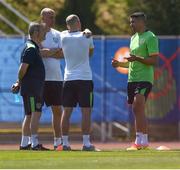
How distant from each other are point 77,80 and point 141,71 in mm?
994

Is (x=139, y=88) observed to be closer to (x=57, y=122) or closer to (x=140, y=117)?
(x=140, y=117)

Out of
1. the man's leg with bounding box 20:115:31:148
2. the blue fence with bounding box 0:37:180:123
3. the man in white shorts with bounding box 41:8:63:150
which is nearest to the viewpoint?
the man's leg with bounding box 20:115:31:148

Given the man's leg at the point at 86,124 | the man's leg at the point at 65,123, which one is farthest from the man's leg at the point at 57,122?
the man's leg at the point at 86,124

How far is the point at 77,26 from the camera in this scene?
12602 millimetres

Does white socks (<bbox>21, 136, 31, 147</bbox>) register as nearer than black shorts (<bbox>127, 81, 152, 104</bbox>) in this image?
Yes

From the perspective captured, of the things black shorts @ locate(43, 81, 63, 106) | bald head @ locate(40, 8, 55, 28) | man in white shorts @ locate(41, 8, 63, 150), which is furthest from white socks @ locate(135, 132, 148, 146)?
bald head @ locate(40, 8, 55, 28)

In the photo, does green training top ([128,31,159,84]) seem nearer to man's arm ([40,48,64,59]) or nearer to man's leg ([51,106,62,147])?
man's arm ([40,48,64,59])

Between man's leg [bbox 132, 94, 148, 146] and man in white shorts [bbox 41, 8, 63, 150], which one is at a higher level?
man in white shorts [bbox 41, 8, 63, 150]

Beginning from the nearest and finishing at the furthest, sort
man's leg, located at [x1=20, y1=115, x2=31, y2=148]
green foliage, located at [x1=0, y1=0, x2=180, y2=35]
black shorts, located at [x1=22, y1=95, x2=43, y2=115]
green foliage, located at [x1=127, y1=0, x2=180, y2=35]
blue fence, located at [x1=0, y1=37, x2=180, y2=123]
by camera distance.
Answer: black shorts, located at [x1=22, y1=95, x2=43, y2=115] < man's leg, located at [x1=20, y1=115, x2=31, y2=148] < blue fence, located at [x1=0, y1=37, x2=180, y2=123] < green foliage, located at [x1=127, y1=0, x2=180, y2=35] < green foliage, located at [x1=0, y1=0, x2=180, y2=35]

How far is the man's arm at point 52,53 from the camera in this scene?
12.6m

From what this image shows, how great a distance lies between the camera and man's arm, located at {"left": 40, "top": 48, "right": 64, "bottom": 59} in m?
12.6

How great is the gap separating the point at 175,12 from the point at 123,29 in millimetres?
4417

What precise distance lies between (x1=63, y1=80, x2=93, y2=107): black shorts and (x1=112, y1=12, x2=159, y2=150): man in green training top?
2.17ft

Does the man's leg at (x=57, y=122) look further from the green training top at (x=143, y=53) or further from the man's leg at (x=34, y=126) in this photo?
the green training top at (x=143, y=53)
